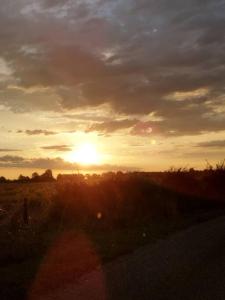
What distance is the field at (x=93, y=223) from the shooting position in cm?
1281

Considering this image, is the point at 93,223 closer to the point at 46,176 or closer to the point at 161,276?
the point at 161,276

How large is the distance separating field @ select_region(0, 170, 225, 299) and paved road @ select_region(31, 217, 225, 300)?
2.24ft

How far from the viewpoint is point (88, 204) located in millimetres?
28094

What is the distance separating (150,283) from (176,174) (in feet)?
87.6

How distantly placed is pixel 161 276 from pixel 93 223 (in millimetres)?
13236

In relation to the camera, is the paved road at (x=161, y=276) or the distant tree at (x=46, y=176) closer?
the paved road at (x=161, y=276)

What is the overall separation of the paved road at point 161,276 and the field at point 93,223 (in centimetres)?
68

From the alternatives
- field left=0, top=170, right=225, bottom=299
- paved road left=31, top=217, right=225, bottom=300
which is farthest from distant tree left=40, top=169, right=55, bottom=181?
paved road left=31, top=217, right=225, bottom=300

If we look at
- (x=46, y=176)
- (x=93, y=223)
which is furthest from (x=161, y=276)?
(x=46, y=176)

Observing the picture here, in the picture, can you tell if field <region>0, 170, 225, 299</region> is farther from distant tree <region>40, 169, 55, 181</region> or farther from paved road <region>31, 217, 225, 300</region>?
distant tree <region>40, 169, 55, 181</region>


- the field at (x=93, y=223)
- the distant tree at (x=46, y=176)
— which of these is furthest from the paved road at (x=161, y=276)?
the distant tree at (x=46, y=176)

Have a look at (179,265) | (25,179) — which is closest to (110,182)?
(179,265)

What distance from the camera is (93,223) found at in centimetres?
2458

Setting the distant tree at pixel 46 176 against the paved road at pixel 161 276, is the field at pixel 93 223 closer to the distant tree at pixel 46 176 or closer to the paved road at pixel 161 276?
the paved road at pixel 161 276
